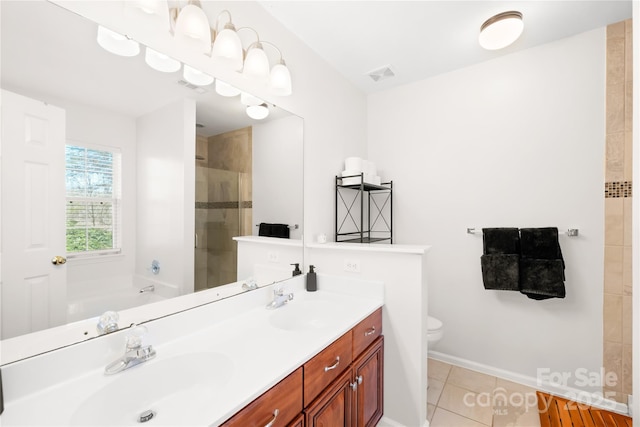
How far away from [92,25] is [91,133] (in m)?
0.38

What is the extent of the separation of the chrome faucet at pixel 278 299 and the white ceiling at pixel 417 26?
1455 millimetres

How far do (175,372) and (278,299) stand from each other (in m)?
0.64

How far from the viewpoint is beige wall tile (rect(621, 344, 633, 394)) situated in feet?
5.69

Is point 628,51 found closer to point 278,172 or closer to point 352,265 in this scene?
point 352,265

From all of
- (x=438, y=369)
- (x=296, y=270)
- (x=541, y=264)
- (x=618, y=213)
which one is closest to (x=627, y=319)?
(x=541, y=264)

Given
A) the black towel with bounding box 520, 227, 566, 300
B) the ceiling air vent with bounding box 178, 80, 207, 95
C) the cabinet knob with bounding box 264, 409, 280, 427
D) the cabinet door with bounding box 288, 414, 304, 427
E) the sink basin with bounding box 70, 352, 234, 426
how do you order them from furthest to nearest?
the black towel with bounding box 520, 227, 566, 300
the ceiling air vent with bounding box 178, 80, 207, 95
the cabinet door with bounding box 288, 414, 304, 427
the cabinet knob with bounding box 264, 409, 280, 427
the sink basin with bounding box 70, 352, 234, 426

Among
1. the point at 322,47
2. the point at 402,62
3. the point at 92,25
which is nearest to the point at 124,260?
the point at 92,25

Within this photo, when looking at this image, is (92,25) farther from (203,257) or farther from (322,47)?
(322,47)

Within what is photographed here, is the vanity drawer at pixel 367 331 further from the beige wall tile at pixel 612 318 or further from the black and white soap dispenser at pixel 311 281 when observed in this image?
the beige wall tile at pixel 612 318

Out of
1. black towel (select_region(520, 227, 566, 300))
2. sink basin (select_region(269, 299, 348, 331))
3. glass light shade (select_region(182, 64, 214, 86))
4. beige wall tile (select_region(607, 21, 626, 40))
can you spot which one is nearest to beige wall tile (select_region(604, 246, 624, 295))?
black towel (select_region(520, 227, 566, 300))

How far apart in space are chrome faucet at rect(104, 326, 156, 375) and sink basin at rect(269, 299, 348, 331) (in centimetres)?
55

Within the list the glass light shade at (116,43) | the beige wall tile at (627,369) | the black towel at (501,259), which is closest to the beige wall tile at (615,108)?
the black towel at (501,259)

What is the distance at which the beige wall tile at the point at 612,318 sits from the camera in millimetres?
1769

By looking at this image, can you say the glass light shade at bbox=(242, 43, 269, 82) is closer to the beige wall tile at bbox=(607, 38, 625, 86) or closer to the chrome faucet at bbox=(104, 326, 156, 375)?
the chrome faucet at bbox=(104, 326, 156, 375)
